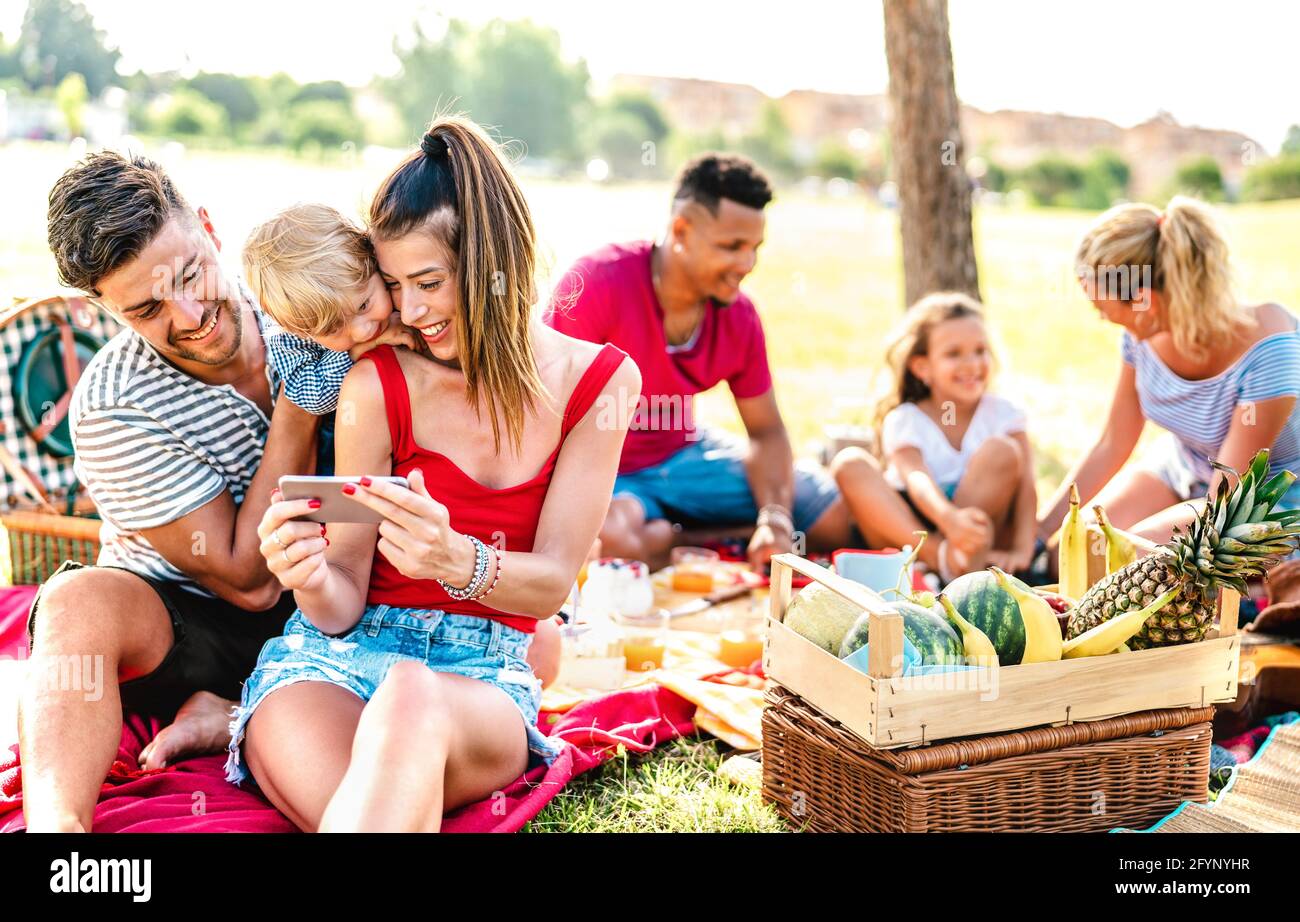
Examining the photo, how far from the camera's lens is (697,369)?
5.29 metres

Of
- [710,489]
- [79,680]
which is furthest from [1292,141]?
[79,680]

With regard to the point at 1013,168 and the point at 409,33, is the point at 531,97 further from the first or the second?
the point at 1013,168

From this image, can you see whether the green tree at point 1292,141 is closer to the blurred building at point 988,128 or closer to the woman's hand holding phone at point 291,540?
the blurred building at point 988,128

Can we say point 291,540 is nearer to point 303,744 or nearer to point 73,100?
point 303,744

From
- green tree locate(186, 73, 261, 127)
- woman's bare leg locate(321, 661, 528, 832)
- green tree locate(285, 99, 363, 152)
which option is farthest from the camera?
green tree locate(186, 73, 261, 127)

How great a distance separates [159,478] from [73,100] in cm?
4046

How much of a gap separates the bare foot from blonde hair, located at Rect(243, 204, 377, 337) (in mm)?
1123

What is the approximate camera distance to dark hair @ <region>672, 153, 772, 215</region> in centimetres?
506

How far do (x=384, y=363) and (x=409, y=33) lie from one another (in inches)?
2753

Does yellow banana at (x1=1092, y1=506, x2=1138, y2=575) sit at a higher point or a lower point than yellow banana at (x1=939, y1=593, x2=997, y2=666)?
higher

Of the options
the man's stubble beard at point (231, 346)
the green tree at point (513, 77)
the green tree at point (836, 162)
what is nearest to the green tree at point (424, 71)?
the green tree at point (513, 77)

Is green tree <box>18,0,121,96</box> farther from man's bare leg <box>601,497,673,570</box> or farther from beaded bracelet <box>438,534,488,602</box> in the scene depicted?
beaded bracelet <box>438,534,488,602</box>

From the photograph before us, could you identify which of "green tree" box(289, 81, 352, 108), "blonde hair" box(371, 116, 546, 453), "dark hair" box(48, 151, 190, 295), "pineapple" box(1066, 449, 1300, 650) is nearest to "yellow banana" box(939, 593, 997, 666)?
"pineapple" box(1066, 449, 1300, 650)

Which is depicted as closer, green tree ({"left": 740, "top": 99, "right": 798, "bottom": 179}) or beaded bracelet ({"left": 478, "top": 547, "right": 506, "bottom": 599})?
beaded bracelet ({"left": 478, "top": 547, "right": 506, "bottom": 599})
